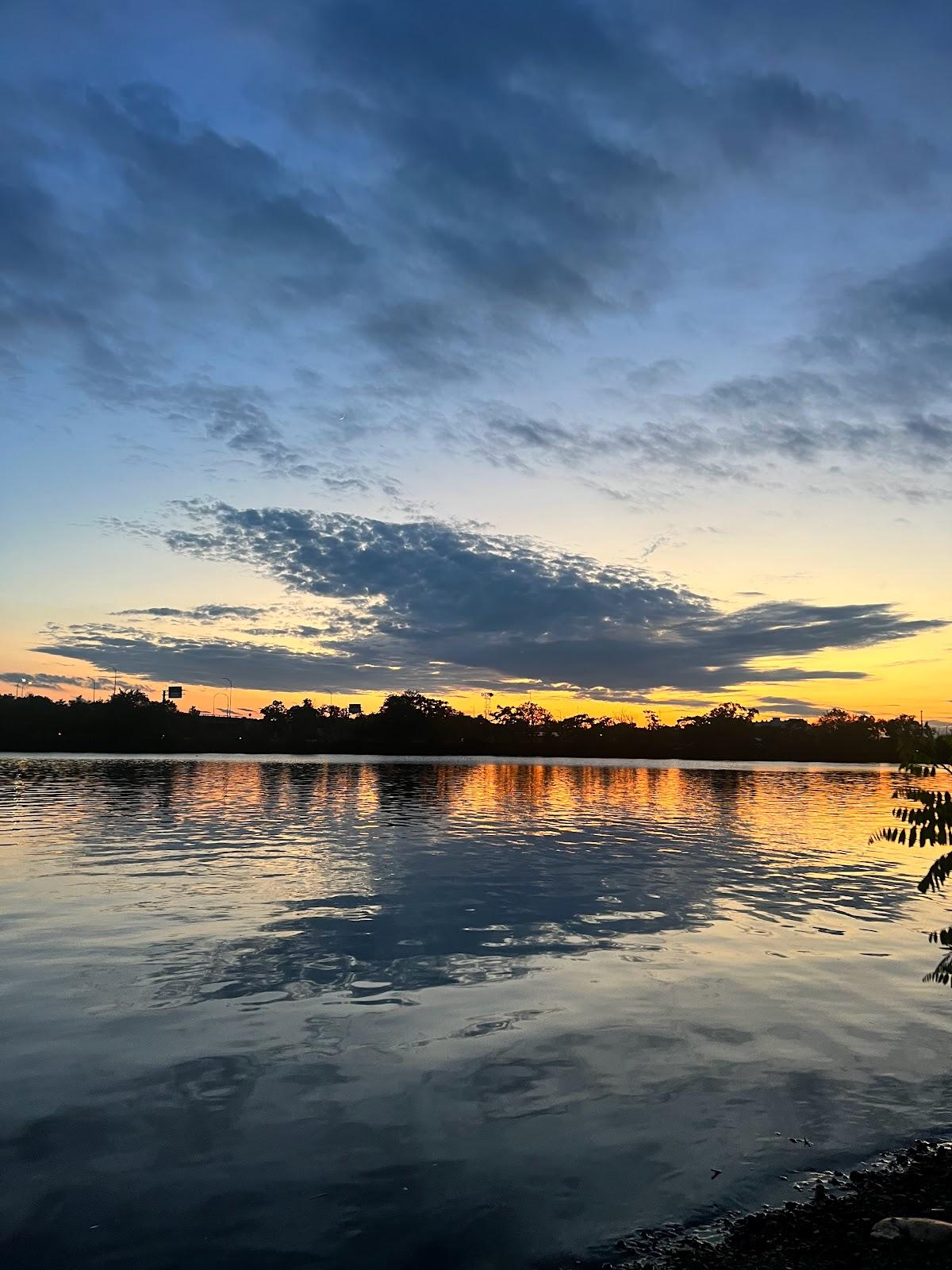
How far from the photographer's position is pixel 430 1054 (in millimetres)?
13953

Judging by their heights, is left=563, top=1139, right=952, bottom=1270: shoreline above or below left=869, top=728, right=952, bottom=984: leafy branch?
below

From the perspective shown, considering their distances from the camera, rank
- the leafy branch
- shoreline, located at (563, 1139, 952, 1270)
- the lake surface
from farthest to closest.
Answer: the leafy branch < the lake surface < shoreline, located at (563, 1139, 952, 1270)

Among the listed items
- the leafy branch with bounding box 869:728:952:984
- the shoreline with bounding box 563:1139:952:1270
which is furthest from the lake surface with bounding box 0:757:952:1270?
the leafy branch with bounding box 869:728:952:984

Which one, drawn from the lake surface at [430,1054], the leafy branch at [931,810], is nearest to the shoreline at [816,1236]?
the lake surface at [430,1054]

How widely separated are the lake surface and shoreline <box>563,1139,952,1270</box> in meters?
0.39

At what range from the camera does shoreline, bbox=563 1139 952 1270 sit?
7.95 metres

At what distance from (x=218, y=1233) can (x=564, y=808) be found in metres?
61.6

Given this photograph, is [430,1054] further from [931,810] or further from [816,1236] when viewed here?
[931,810]

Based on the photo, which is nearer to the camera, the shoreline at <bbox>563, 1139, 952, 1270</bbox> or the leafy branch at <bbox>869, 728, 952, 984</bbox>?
the shoreline at <bbox>563, 1139, 952, 1270</bbox>

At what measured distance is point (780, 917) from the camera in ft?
84.2

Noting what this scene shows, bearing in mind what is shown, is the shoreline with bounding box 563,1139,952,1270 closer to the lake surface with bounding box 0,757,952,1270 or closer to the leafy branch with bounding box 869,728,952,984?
the lake surface with bounding box 0,757,952,1270

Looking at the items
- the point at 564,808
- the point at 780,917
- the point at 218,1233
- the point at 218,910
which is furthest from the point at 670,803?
the point at 218,1233

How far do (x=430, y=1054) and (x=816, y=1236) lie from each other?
6.90m

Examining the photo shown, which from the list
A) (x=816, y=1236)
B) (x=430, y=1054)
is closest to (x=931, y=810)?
(x=816, y=1236)
